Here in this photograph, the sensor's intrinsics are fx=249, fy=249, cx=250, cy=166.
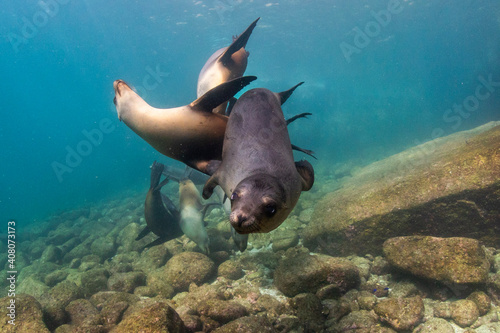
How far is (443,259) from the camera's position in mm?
3451

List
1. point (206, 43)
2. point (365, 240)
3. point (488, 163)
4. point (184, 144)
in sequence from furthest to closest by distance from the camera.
→ 1. point (206, 43)
2. point (365, 240)
3. point (488, 163)
4. point (184, 144)

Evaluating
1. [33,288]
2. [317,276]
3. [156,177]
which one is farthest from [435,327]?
[33,288]

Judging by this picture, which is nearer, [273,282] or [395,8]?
[273,282]

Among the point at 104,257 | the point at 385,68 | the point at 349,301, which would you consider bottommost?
the point at 349,301

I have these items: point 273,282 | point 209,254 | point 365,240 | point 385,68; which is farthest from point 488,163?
point 385,68

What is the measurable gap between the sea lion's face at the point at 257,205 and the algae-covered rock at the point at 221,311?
6.97 ft

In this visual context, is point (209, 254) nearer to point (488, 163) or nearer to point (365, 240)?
point (365, 240)

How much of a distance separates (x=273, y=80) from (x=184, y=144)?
215 feet

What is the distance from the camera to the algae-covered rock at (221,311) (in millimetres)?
3086

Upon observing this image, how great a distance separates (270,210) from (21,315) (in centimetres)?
422

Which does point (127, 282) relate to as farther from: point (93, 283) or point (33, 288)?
point (33, 288)

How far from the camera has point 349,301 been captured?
11.1 ft

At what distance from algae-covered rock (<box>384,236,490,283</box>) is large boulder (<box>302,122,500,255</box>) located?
735 mm

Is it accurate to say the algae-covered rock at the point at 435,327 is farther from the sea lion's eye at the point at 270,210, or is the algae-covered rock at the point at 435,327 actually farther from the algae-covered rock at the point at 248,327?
the sea lion's eye at the point at 270,210
